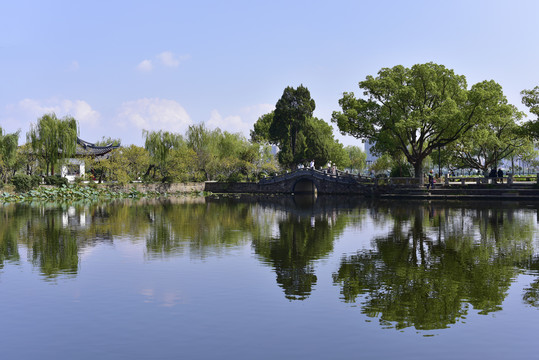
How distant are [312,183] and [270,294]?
5855 centimetres

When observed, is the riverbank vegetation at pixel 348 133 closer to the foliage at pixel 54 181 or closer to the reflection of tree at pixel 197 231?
the foliage at pixel 54 181

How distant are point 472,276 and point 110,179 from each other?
59.4 metres

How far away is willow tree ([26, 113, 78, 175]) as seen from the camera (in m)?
63.7

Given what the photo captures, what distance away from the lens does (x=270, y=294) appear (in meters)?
14.2

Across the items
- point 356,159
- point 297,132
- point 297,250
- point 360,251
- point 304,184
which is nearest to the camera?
point 360,251

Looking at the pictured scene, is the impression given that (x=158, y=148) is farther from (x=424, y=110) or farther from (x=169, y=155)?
(x=424, y=110)

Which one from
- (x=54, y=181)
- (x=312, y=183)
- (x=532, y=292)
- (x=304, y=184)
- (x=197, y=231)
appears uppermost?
(x=54, y=181)

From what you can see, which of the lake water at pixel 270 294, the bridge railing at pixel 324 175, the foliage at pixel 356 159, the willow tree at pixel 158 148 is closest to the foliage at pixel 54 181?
the willow tree at pixel 158 148

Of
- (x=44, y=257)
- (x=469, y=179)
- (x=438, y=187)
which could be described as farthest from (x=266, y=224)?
(x=469, y=179)

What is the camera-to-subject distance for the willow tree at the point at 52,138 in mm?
63656

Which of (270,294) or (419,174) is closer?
(270,294)

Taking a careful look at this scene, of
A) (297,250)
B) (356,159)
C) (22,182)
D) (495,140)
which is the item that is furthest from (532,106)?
(356,159)

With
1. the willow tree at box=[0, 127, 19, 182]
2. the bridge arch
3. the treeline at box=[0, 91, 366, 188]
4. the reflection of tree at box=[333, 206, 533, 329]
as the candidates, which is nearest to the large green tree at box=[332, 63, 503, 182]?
the bridge arch

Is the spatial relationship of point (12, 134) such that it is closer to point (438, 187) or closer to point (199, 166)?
point (199, 166)
